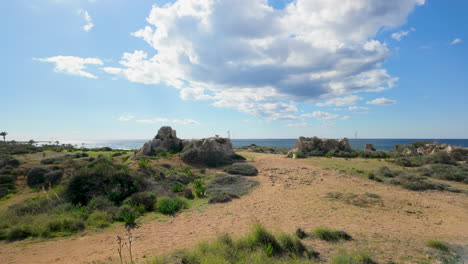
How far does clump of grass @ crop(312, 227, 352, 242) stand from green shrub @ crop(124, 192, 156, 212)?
6.67m

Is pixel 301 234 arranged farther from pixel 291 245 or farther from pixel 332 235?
pixel 291 245

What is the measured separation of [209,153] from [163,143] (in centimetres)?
656

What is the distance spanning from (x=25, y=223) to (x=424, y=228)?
1257 centimetres

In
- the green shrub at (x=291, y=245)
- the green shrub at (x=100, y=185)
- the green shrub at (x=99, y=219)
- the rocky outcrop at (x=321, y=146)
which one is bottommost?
the green shrub at (x=99, y=219)

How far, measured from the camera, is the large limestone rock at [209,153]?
2075 cm

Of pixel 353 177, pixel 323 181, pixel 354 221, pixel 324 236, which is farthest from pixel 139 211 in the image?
pixel 353 177

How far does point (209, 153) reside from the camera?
69.8 feet

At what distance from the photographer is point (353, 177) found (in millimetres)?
15180

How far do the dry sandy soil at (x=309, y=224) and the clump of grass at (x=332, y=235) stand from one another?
0.24 m

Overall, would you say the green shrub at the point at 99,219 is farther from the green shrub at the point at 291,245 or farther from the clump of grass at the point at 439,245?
the clump of grass at the point at 439,245

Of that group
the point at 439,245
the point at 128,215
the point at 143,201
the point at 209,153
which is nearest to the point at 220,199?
the point at 143,201

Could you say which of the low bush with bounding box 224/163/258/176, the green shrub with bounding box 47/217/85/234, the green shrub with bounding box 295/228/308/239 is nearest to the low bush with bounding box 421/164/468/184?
the low bush with bounding box 224/163/258/176

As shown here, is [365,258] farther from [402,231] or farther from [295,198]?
[295,198]

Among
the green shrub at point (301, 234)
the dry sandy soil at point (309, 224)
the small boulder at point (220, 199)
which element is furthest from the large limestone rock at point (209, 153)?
the green shrub at point (301, 234)
